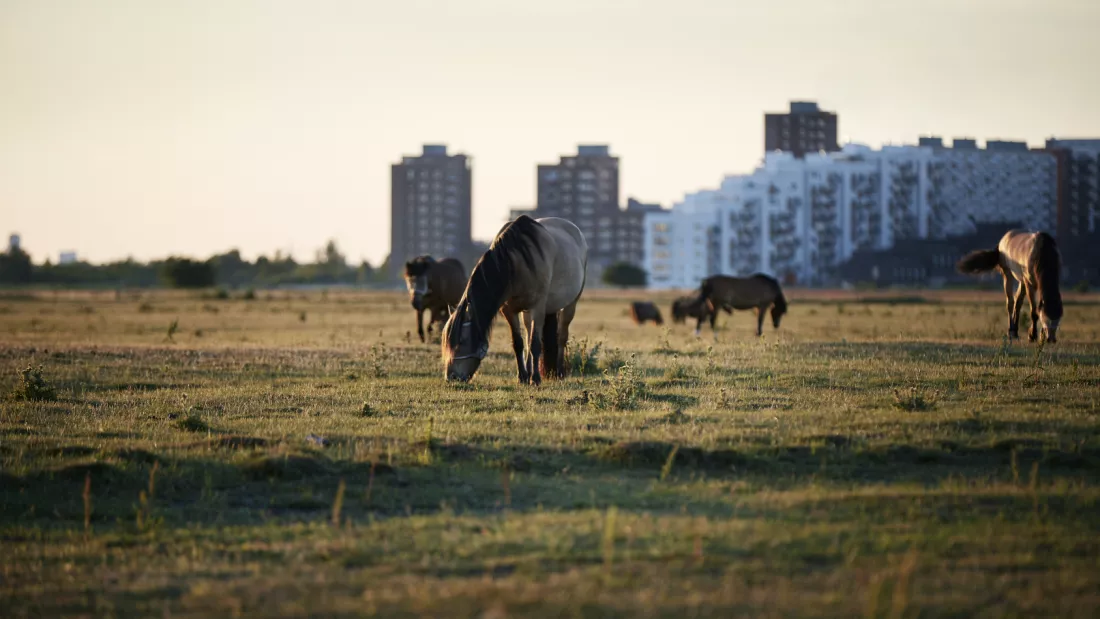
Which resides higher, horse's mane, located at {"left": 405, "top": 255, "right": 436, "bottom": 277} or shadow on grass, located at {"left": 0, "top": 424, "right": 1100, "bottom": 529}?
horse's mane, located at {"left": 405, "top": 255, "right": 436, "bottom": 277}

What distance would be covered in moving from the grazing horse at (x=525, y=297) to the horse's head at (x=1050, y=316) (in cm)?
850

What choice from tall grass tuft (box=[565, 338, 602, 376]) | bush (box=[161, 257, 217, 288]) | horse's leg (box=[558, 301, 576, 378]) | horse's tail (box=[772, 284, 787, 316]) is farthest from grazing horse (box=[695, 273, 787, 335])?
bush (box=[161, 257, 217, 288])

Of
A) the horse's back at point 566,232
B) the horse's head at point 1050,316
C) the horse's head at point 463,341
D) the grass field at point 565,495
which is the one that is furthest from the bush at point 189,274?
the horse's head at point 463,341

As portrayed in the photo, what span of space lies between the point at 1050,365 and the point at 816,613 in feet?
43.6

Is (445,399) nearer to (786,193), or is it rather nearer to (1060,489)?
(1060,489)

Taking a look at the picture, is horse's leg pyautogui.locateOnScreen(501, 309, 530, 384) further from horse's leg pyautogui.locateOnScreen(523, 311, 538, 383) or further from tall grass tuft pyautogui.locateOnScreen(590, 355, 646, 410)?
tall grass tuft pyautogui.locateOnScreen(590, 355, 646, 410)

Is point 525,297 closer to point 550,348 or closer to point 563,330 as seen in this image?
point 550,348

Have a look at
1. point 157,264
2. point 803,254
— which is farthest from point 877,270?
point 157,264

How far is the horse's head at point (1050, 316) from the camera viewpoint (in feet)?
72.3

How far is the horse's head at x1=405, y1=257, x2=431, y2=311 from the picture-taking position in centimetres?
2842

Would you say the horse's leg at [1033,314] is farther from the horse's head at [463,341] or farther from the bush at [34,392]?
the bush at [34,392]

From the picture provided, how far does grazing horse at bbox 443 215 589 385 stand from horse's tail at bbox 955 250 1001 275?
34.1 ft

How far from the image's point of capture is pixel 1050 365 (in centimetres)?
1880

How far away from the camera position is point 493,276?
1616cm
